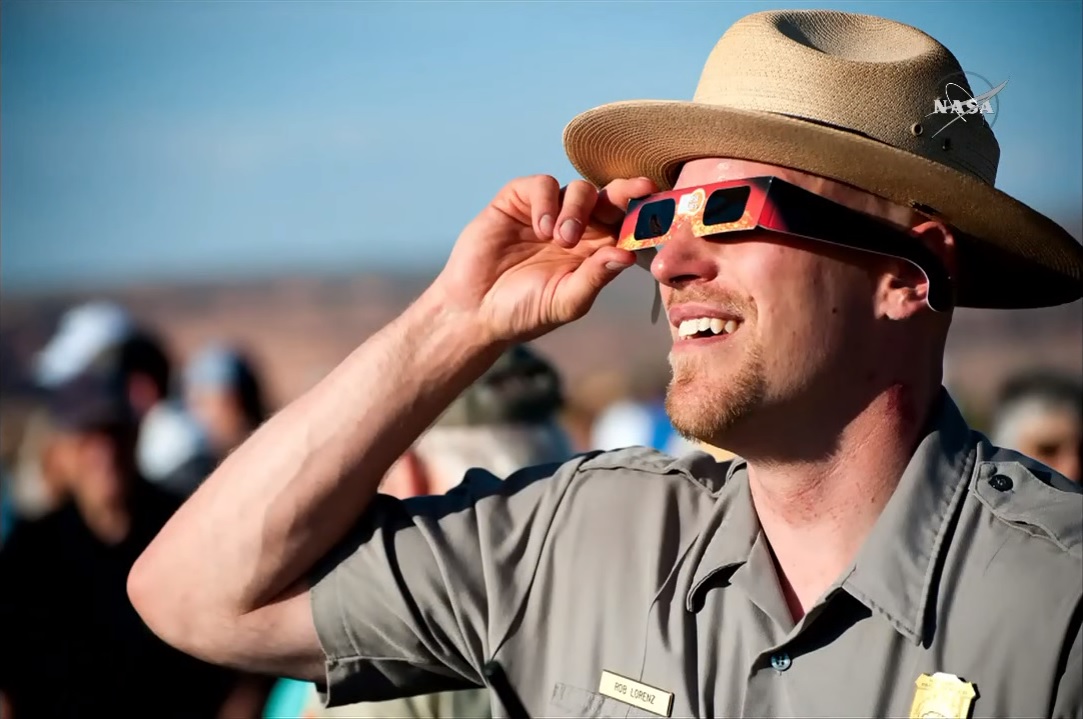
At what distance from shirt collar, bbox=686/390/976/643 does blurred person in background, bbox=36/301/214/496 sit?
334 centimetres

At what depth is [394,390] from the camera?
323 centimetres

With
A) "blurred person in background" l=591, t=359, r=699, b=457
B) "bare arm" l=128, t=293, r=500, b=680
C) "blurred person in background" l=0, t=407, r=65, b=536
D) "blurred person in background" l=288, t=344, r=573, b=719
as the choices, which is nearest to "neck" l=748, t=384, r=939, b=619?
"bare arm" l=128, t=293, r=500, b=680

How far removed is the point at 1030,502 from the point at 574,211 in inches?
41.4

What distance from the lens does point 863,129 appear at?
3029mm

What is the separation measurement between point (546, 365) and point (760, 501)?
165 cm

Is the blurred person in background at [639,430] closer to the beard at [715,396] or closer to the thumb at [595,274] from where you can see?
the thumb at [595,274]

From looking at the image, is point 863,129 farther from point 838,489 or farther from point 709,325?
point 838,489

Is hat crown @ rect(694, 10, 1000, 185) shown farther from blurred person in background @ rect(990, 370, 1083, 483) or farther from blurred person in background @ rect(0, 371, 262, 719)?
blurred person in background @ rect(0, 371, 262, 719)

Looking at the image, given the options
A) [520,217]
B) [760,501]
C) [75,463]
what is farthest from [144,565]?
[75,463]

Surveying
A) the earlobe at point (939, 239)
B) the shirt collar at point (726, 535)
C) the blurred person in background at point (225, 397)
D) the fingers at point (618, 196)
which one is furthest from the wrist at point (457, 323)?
the blurred person in background at point (225, 397)

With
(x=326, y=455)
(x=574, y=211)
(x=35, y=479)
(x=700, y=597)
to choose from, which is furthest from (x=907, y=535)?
(x=35, y=479)

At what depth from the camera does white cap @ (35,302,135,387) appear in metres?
6.34

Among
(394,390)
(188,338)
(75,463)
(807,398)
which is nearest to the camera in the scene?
(807,398)

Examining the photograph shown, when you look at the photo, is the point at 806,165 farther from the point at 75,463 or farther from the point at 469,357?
the point at 75,463
